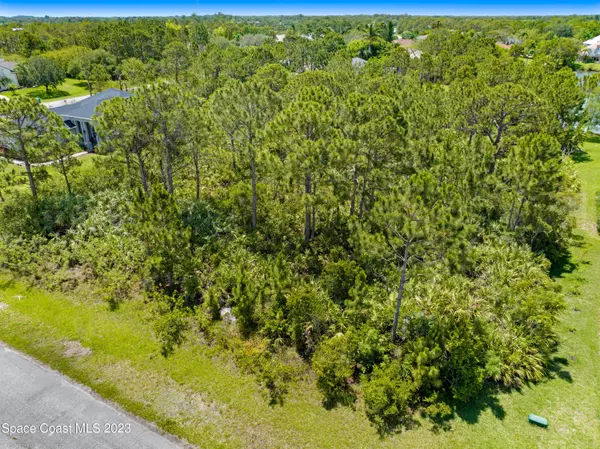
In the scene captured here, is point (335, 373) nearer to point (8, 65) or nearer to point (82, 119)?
point (82, 119)

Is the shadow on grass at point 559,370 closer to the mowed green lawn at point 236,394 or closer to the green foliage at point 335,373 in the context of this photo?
the mowed green lawn at point 236,394

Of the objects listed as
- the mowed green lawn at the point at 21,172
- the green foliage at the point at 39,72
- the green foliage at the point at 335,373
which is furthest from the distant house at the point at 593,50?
the green foliage at the point at 39,72

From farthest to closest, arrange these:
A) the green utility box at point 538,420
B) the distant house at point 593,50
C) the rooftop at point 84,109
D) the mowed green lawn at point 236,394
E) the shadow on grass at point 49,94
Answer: the distant house at point 593,50, the shadow on grass at point 49,94, the rooftop at point 84,109, the green utility box at point 538,420, the mowed green lawn at point 236,394

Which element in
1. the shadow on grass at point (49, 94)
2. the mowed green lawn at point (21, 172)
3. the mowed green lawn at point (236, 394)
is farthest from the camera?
the shadow on grass at point (49, 94)

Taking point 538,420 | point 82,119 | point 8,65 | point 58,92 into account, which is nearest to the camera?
point 538,420

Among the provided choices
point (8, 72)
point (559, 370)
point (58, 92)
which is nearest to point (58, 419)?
point (559, 370)

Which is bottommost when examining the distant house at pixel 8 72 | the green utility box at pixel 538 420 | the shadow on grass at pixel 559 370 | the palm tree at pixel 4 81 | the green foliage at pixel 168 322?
the shadow on grass at pixel 559 370

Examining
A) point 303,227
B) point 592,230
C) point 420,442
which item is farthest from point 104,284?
point 592,230
